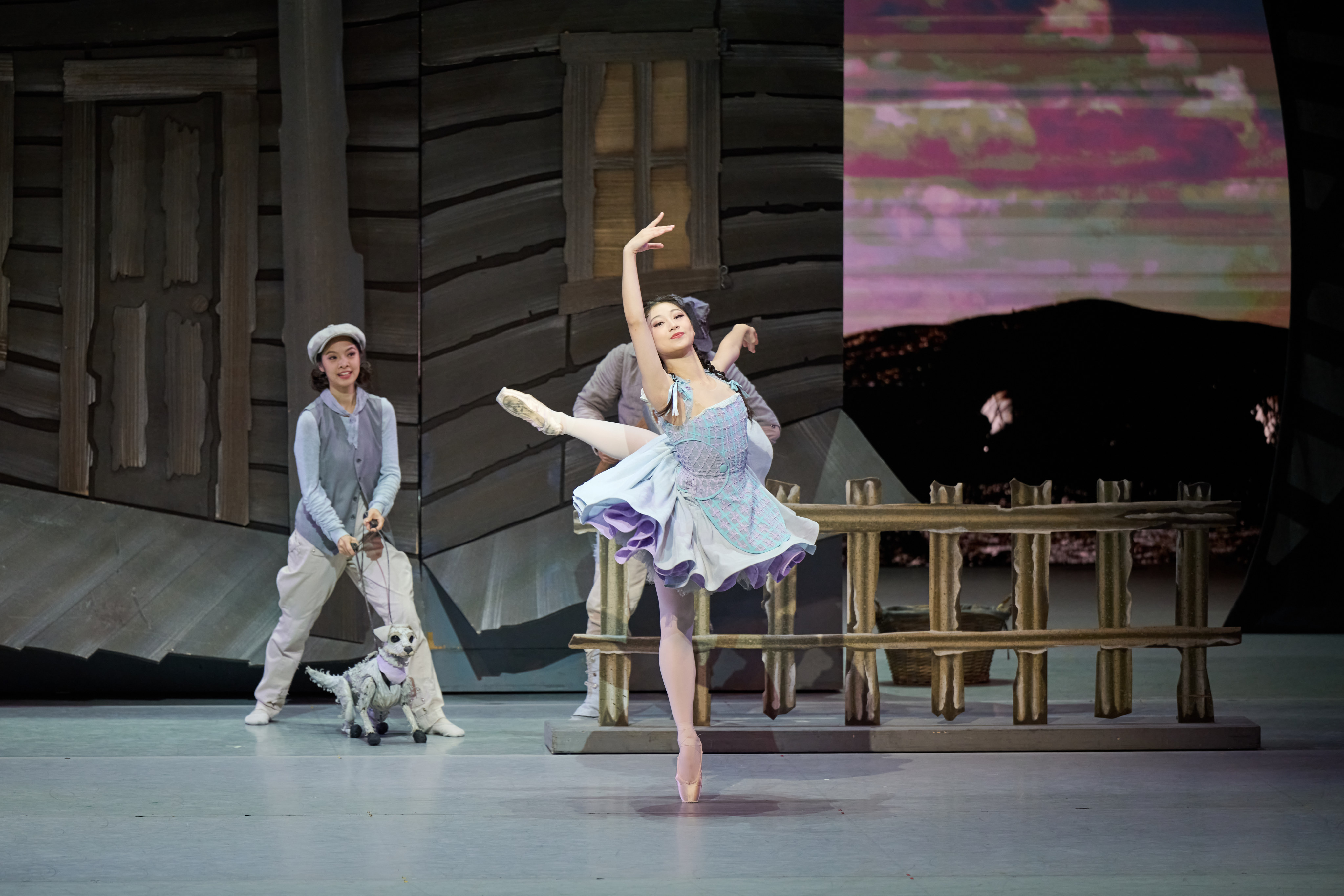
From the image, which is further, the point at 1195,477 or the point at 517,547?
the point at 1195,477

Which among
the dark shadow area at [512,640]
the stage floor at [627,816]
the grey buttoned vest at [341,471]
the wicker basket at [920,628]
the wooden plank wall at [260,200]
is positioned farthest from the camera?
the wicker basket at [920,628]

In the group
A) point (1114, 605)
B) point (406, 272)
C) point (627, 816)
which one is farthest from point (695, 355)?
point (406, 272)

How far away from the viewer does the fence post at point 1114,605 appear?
6.05m

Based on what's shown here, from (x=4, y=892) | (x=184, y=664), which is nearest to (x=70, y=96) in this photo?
(x=184, y=664)

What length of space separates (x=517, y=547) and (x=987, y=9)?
3.99 m

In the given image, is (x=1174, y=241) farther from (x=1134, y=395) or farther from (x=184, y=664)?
(x=184, y=664)

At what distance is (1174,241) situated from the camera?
8.75 meters

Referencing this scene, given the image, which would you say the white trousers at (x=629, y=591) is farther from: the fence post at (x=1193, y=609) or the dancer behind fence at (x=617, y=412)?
the fence post at (x=1193, y=609)

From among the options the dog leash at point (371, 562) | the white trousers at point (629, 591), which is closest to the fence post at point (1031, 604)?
the white trousers at point (629, 591)

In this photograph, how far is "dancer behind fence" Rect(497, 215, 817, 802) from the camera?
4961mm

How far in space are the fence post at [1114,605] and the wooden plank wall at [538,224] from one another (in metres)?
1.87

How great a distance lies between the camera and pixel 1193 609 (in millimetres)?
6102

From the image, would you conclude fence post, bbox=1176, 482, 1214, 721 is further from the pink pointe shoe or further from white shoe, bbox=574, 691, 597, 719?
white shoe, bbox=574, 691, 597, 719

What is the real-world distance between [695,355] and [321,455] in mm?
2160
